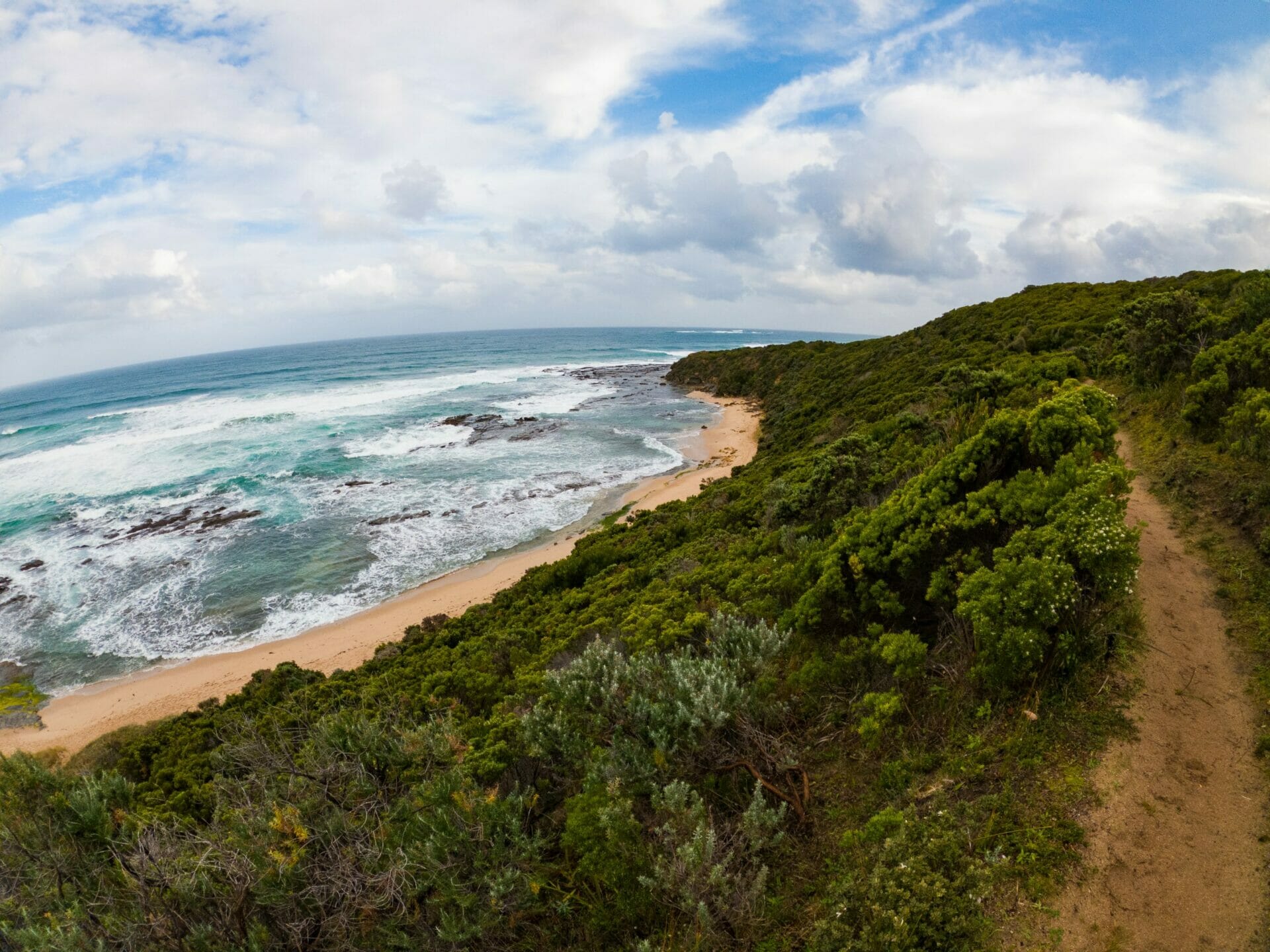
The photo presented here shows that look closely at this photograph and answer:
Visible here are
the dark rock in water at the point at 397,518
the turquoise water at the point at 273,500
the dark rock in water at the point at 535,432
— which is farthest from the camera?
the dark rock in water at the point at 535,432

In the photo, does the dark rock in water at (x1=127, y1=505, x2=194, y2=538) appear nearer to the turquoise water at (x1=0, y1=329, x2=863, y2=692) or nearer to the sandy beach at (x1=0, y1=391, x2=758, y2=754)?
the turquoise water at (x1=0, y1=329, x2=863, y2=692)

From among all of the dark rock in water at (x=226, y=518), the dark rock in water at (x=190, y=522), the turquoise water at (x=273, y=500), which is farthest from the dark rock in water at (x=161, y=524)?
the dark rock in water at (x=226, y=518)

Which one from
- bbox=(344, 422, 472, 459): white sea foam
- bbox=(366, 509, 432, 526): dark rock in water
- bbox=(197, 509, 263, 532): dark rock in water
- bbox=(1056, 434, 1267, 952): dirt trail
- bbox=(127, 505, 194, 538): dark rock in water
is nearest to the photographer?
bbox=(1056, 434, 1267, 952): dirt trail

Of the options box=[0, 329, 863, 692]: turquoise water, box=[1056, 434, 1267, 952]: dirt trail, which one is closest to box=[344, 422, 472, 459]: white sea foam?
box=[0, 329, 863, 692]: turquoise water

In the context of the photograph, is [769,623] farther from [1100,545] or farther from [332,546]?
[332,546]

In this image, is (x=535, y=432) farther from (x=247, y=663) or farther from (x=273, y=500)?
(x=247, y=663)

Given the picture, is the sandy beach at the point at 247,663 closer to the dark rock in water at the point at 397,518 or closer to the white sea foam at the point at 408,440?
the dark rock in water at the point at 397,518

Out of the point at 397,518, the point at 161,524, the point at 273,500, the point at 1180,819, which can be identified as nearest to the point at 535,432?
the point at 397,518
